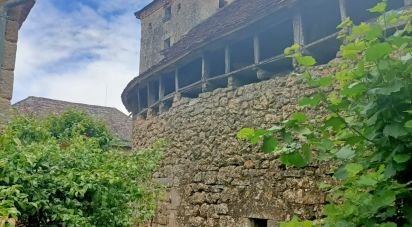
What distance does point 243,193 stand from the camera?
6.30 meters

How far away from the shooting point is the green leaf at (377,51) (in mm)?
1818

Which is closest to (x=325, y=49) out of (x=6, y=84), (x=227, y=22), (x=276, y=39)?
(x=276, y=39)

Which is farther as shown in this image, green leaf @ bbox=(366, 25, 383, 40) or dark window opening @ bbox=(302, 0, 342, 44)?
dark window opening @ bbox=(302, 0, 342, 44)

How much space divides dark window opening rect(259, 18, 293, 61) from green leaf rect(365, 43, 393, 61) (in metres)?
5.55

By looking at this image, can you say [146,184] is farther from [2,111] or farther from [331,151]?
[331,151]

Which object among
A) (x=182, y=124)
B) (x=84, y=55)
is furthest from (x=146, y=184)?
(x=84, y=55)

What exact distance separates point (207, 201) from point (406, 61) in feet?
18.2

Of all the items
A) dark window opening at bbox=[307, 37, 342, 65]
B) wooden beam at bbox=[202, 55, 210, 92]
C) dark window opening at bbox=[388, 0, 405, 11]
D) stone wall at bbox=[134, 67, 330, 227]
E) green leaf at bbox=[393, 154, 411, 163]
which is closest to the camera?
green leaf at bbox=[393, 154, 411, 163]

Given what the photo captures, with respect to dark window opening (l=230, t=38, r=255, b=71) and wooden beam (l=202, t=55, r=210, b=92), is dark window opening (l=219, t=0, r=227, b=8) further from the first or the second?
wooden beam (l=202, t=55, r=210, b=92)

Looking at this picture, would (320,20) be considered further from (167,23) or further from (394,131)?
(167,23)

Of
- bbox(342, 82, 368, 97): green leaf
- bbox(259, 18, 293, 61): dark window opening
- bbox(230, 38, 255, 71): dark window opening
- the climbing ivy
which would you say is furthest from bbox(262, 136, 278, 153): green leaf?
bbox(230, 38, 255, 71): dark window opening

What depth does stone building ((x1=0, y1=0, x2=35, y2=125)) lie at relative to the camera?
2.97 m

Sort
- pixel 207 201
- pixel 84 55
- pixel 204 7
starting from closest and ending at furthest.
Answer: pixel 207 201
pixel 84 55
pixel 204 7

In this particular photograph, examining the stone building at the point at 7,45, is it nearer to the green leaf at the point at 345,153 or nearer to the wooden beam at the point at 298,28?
the green leaf at the point at 345,153
